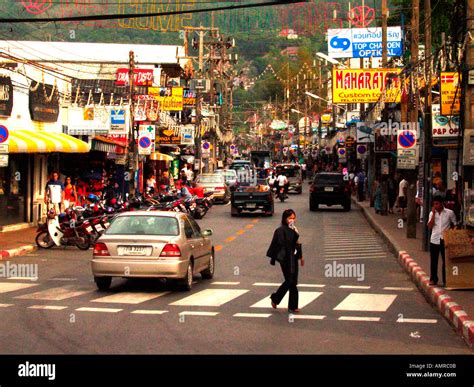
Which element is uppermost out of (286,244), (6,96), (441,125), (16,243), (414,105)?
(6,96)

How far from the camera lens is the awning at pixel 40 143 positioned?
27156mm

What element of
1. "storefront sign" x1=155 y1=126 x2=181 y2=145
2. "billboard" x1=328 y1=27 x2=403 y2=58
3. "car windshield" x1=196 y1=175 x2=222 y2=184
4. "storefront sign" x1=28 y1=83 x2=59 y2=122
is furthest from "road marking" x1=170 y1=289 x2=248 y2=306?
"storefront sign" x1=155 y1=126 x2=181 y2=145

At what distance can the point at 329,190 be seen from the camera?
45.1 meters

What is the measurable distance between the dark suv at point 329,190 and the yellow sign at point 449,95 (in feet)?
79.7

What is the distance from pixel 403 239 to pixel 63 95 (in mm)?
16547

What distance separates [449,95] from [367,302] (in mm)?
6931

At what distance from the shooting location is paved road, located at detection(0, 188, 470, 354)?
37.2 ft

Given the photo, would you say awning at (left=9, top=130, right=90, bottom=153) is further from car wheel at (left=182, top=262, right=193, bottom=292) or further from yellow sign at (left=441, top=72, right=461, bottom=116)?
yellow sign at (left=441, top=72, right=461, bottom=116)

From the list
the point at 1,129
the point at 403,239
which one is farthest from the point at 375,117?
the point at 1,129

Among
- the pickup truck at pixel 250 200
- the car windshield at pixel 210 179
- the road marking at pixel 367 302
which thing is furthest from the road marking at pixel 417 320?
the car windshield at pixel 210 179

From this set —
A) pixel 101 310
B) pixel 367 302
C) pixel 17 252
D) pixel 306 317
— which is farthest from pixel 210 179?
pixel 306 317

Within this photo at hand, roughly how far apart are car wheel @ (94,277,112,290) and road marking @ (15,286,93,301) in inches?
7.9

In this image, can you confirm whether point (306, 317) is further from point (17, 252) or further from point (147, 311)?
point (17, 252)

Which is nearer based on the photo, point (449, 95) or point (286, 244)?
Answer: point (286, 244)
